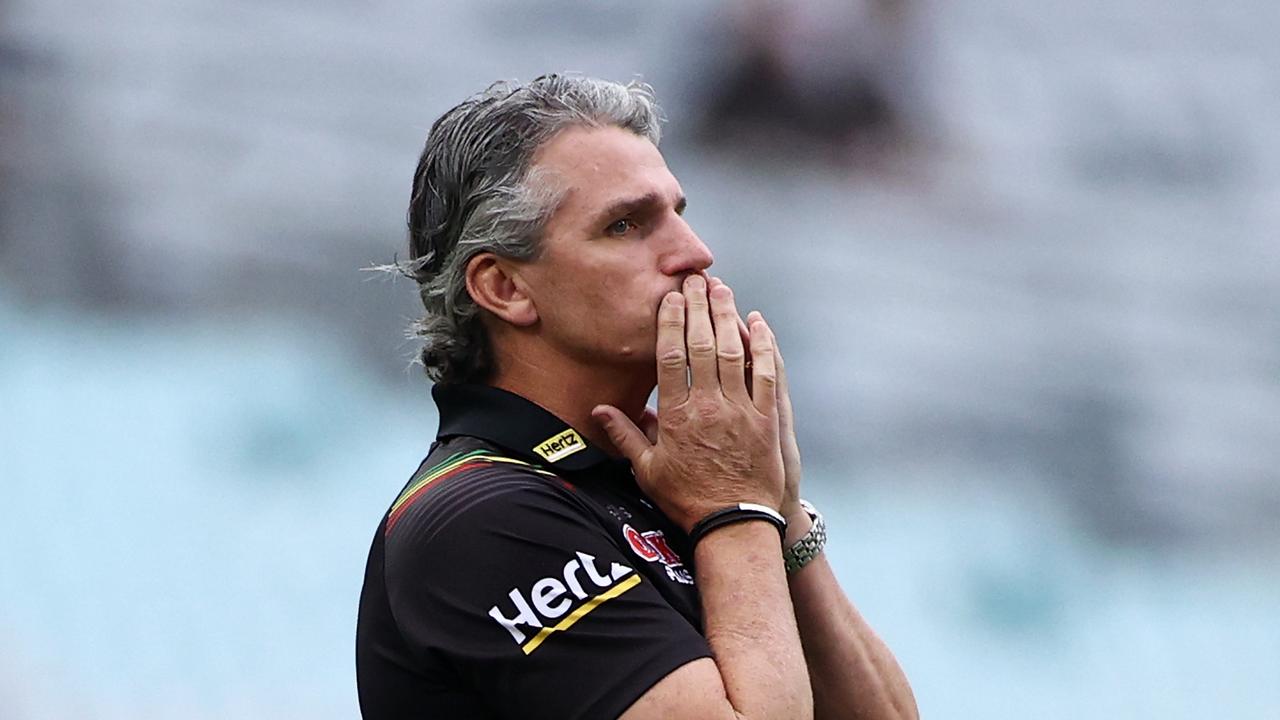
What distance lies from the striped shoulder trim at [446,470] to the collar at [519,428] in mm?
27

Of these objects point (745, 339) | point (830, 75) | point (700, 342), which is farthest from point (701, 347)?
point (830, 75)

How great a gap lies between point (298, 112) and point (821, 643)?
2.47m

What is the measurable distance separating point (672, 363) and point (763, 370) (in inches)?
4.6

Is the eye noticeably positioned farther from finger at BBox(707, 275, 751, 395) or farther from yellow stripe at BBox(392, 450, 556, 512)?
yellow stripe at BBox(392, 450, 556, 512)

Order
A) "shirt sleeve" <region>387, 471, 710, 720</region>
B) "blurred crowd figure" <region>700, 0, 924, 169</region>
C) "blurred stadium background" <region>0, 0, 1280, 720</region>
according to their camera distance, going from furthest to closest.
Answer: "blurred crowd figure" <region>700, 0, 924, 169</region> → "blurred stadium background" <region>0, 0, 1280, 720</region> → "shirt sleeve" <region>387, 471, 710, 720</region>

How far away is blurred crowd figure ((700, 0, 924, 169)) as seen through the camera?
168 inches

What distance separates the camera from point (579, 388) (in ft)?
6.79

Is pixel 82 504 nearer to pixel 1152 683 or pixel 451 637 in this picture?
pixel 451 637

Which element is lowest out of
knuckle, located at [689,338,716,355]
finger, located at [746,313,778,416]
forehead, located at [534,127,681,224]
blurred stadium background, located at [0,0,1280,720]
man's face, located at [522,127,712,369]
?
blurred stadium background, located at [0,0,1280,720]

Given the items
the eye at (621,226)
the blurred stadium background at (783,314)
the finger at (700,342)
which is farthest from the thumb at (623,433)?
the blurred stadium background at (783,314)

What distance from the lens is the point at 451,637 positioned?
1744 millimetres

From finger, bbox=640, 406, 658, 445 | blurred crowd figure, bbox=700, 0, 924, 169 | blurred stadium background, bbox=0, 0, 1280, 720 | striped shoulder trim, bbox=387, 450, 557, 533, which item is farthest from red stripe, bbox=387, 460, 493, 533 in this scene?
blurred crowd figure, bbox=700, 0, 924, 169

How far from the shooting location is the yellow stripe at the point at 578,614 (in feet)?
5.60

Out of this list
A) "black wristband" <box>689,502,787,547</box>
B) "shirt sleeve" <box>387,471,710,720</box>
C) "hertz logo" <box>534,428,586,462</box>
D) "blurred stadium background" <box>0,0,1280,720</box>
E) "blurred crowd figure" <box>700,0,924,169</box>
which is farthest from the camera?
"blurred crowd figure" <box>700,0,924,169</box>
